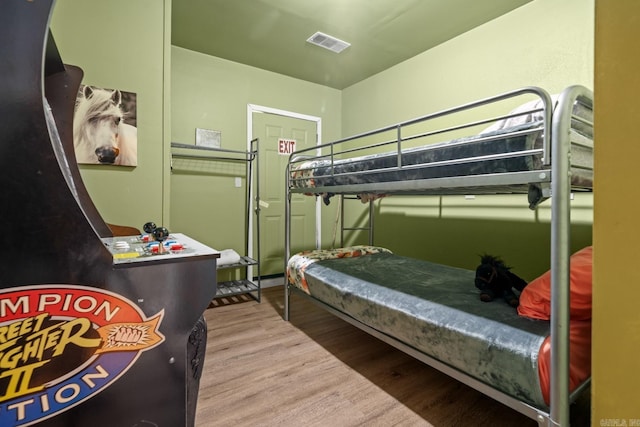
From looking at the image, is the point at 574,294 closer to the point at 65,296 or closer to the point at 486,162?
the point at 486,162

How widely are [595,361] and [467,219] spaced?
1.95m

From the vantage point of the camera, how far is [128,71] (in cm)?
204

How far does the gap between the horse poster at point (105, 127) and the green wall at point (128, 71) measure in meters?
0.04

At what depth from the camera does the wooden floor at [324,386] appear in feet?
4.36

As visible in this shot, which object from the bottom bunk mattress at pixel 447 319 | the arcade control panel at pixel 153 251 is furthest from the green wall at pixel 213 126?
the arcade control panel at pixel 153 251

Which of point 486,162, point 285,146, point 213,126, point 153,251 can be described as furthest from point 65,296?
point 285,146

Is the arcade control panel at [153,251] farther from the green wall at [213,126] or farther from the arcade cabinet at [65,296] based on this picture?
the green wall at [213,126]

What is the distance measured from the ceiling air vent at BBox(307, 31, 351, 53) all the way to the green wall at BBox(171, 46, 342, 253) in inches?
34.0

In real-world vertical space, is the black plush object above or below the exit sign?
below

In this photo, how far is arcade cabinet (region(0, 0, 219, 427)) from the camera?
581 millimetres

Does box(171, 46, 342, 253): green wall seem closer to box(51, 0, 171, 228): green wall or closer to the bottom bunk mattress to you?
box(51, 0, 171, 228): green wall

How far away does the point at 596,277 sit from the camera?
811mm

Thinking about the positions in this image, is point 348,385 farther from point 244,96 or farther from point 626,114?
point 244,96

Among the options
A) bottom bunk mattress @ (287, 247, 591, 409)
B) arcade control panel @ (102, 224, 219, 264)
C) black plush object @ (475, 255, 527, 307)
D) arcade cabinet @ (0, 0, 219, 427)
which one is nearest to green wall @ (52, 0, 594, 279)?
bottom bunk mattress @ (287, 247, 591, 409)
